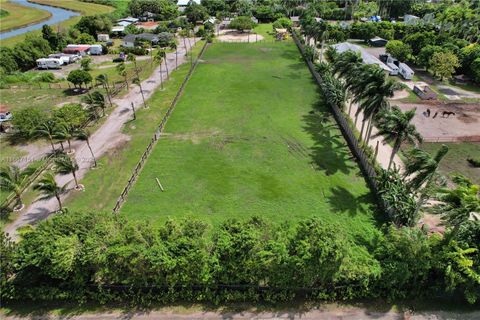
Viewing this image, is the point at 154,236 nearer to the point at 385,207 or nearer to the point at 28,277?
the point at 28,277

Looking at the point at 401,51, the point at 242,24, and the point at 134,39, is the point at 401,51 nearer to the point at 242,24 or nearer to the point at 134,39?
the point at 242,24

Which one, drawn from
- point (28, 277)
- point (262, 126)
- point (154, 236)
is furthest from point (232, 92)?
point (28, 277)

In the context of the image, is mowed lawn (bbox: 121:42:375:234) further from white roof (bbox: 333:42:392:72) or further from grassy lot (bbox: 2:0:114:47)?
grassy lot (bbox: 2:0:114:47)

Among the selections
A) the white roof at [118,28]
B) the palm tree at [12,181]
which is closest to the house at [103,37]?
the white roof at [118,28]

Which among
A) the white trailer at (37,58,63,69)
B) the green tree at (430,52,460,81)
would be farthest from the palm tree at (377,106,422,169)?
the white trailer at (37,58,63,69)

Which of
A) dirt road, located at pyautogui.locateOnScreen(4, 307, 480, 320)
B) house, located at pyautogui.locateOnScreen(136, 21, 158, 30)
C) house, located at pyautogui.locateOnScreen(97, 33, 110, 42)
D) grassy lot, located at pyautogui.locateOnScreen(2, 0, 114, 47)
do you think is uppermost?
grassy lot, located at pyautogui.locateOnScreen(2, 0, 114, 47)

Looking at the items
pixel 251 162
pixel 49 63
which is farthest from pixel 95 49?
pixel 251 162
